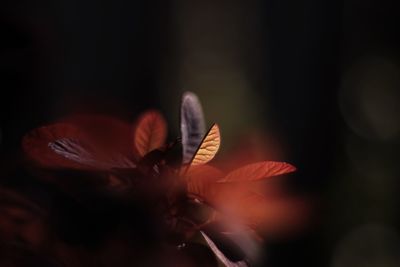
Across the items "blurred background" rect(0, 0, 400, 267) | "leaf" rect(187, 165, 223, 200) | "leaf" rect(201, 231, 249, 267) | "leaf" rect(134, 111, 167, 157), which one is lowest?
"blurred background" rect(0, 0, 400, 267)

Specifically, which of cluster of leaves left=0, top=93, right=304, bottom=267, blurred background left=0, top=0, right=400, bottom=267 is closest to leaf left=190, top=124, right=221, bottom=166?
cluster of leaves left=0, top=93, right=304, bottom=267

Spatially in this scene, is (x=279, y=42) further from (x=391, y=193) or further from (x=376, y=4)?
(x=391, y=193)

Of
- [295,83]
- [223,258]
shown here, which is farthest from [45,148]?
[295,83]

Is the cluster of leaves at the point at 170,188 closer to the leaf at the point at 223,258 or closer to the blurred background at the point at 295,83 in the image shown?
the leaf at the point at 223,258

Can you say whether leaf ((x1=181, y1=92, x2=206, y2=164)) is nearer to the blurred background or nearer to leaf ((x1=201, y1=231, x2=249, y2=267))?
leaf ((x1=201, y1=231, x2=249, y2=267))

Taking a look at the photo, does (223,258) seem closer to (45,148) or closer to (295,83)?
(45,148)

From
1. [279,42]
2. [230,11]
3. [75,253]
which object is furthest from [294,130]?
[75,253]

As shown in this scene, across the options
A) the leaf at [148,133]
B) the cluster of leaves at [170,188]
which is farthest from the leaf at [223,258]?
the leaf at [148,133]
